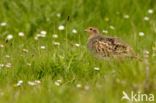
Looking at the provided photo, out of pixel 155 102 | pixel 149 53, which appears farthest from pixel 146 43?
pixel 155 102

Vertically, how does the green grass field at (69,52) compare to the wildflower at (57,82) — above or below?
above

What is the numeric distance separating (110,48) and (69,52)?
0.50 m

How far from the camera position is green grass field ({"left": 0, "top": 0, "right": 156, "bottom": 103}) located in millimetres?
6750

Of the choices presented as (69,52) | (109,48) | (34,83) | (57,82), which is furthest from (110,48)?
(34,83)

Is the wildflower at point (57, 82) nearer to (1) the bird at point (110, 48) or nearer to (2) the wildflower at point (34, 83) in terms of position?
(2) the wildflower at point (34, 83)

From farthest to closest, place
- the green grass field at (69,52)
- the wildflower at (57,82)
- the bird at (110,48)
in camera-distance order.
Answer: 1. the bird at (110,48)
2. the wildflower at (57,82)
3. the green grass field at (69,52)

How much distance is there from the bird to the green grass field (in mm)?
112

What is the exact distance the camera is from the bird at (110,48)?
27.2ft

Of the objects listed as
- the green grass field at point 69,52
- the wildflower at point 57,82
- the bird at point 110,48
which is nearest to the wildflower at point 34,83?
the green grass field at point 69,52

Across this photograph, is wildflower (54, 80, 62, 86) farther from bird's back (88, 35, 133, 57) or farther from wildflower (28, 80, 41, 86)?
bird's back (88, 35, 133, 57)

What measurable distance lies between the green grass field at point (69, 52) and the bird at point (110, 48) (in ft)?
0.37

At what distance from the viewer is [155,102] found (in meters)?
6.54

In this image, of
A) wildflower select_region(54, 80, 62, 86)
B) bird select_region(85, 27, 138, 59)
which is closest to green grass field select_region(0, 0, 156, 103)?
wildflower select_region(54, 80, 62, 86)

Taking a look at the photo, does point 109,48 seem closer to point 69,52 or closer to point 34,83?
point 69,52
